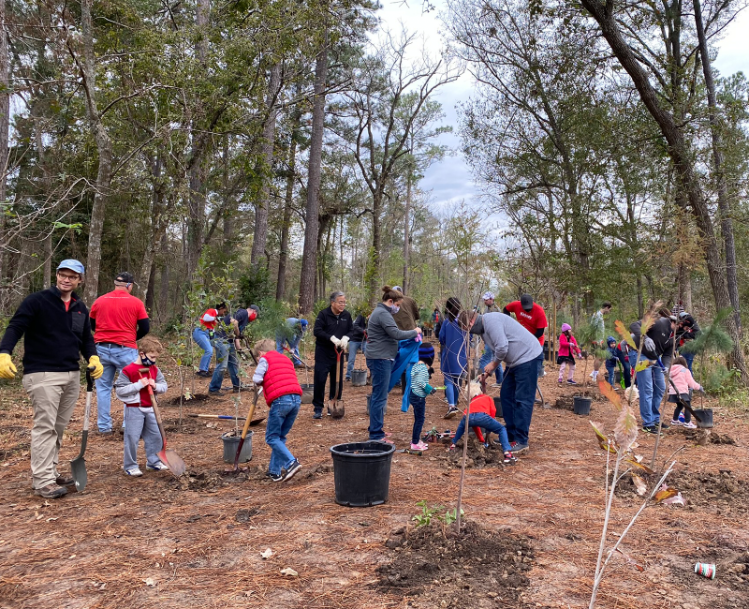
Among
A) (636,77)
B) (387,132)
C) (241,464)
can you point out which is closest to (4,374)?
(241,464)

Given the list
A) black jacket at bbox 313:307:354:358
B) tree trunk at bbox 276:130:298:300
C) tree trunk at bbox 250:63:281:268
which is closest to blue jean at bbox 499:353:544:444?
black jacket at bbox 313:307:354:358

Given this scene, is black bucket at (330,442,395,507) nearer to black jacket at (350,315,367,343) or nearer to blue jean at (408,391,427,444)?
blue jean at (408,391,427,444)

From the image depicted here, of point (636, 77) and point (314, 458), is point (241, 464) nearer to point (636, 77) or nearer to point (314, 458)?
point (314, 458)

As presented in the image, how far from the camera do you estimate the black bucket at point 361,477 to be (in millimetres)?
3832

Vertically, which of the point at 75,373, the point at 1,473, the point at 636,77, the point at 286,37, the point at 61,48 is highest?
the point at 286,37

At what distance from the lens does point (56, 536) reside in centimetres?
343

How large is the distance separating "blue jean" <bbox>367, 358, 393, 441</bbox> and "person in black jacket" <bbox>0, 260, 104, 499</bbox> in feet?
8.70

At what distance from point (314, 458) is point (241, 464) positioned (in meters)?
0.74

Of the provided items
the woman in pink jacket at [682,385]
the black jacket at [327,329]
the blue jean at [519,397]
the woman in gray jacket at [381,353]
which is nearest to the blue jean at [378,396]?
the woman in gray jacket at [381,353]

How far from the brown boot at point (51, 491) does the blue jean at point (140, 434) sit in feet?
2.10

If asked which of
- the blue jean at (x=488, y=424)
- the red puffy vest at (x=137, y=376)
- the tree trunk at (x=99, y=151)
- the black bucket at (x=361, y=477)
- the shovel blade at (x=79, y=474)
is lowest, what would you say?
the shovel blade at (x=79, y=474)

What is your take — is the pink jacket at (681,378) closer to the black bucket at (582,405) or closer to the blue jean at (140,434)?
the black bucket at (582,405)

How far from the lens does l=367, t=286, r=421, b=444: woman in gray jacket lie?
5484 millimetres

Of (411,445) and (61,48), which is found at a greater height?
(61,48)
